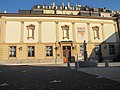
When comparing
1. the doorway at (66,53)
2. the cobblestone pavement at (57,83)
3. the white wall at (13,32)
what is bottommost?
the cobblestone pavement at (57,83)

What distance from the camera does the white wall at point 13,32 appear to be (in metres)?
29.2

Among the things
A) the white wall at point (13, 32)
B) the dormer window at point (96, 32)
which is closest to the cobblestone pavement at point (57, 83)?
the white wall at point (13, 32)

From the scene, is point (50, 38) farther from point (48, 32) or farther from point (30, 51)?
point (30, 51)

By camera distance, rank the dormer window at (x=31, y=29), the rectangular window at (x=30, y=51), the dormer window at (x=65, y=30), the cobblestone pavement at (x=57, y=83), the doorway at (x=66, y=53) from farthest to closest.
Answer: the dormer window at (x=65, y=30)
the doorway at (x=66, y=53)
the dormer window at (x=31, y=29)
the rectangular window at (x=30, y=51)
the cobblestone pavement at (x=57, y=83)

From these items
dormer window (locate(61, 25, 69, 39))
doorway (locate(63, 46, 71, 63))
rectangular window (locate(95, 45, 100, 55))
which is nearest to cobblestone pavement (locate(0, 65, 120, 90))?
doorway (locate(63, 46, 71, 63))

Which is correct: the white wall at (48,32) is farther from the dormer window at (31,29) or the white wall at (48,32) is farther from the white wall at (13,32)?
the white wall at (13,32)

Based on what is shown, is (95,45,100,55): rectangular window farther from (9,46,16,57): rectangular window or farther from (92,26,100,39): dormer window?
(9,46,16,57): rectangular window

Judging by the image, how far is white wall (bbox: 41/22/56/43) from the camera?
30.1 m

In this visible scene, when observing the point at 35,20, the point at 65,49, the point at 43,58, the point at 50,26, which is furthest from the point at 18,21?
the point at 65,49

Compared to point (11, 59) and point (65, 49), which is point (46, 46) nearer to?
point (65, 49)

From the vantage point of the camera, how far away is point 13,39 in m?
29.2

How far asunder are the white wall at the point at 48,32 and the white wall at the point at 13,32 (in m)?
4.28

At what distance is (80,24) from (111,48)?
7633mm

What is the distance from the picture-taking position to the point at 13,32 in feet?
96.6
